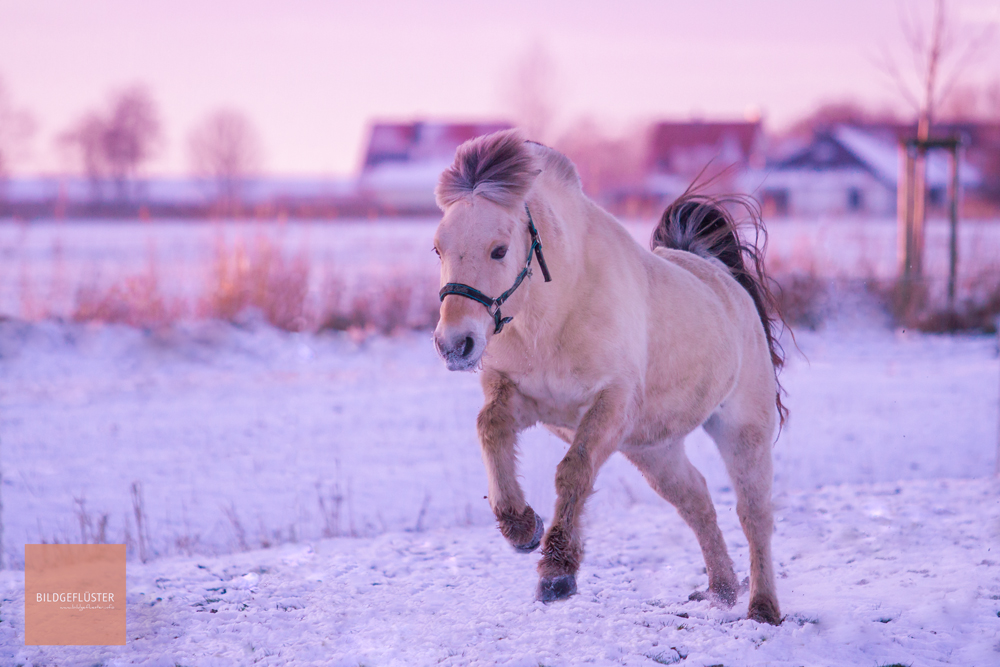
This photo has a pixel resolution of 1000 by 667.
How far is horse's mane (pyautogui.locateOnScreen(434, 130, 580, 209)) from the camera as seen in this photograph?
10.2ft

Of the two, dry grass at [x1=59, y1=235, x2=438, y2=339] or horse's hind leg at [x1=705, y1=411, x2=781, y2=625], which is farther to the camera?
dry grass at [x1=59, y1=235, x2=438, y2=339]

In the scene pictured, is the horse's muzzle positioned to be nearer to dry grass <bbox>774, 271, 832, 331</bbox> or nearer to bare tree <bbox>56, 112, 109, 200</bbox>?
dry grass <bbox>774, 271, 832, 331</bbox>

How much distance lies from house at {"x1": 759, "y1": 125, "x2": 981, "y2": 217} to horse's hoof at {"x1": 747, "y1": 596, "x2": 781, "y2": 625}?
3928 cm

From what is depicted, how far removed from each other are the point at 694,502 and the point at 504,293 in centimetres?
180

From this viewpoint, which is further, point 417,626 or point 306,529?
point 306,529

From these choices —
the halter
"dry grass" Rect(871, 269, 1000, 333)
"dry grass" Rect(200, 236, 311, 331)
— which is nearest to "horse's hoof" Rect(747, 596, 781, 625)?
the halter

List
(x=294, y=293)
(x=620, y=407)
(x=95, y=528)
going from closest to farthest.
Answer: (x=620, y=407), (x=95, y=528), (x=294, y=293)

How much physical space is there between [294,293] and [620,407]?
9292 mm

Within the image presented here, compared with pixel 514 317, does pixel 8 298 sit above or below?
below

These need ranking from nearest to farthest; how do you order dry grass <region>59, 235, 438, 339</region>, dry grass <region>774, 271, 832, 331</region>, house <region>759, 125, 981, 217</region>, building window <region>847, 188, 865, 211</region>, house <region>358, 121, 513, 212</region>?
dry grass <region>59, 235, 438, 339</region> < dry grass <region>774, 271, 832, 331</region> < house <region>759, 125, 981, 217</region> < building window <region>847, 188, 865, 211</region> < house <region>358, 121, 513, 212</region>

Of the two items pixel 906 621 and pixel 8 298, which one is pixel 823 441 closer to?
pixel 906 621

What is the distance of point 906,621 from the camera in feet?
12.4

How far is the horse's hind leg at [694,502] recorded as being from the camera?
4.21m

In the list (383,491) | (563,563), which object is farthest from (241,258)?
(563,563)
